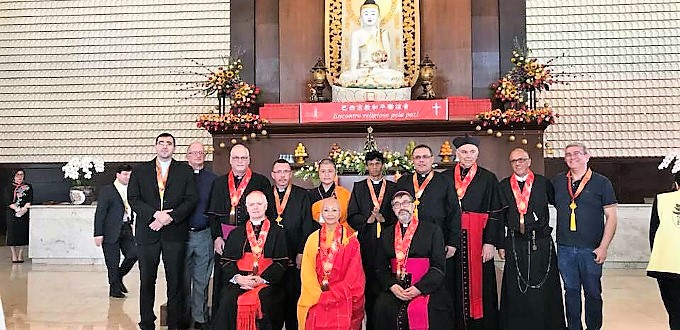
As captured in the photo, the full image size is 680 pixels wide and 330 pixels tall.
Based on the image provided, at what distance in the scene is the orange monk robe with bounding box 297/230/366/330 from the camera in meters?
4.02

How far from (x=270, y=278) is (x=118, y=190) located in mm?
3392

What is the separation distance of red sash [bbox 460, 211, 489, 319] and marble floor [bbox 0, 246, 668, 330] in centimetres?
122

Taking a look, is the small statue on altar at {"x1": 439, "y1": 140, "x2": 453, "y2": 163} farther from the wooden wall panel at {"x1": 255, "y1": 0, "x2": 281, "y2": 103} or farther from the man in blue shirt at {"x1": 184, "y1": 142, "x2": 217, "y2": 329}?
the man in blue shirt at {"x1": 184, "y1": 142, "x2": 217, "y2": 329}

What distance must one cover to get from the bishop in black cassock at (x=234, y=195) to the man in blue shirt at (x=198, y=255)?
8.6 inches

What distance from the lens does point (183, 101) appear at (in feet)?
36.8

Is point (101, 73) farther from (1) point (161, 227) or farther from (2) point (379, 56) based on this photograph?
(1) point (161, 227)

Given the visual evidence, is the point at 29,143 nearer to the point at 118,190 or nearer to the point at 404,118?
the point at 118,190

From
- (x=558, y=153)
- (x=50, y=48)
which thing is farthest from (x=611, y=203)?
(x=50, y=48)

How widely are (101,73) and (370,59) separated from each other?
493 centimetres

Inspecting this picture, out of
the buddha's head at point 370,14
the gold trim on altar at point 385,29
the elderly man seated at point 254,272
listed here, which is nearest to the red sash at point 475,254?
the elderly man seated at point 254,272

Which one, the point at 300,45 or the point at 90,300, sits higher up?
the point at 300,45

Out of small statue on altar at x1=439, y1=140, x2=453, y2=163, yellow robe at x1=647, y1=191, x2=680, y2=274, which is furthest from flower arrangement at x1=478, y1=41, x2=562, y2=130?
yellow robe at x1=647, y1=191, x2=680, y2=274

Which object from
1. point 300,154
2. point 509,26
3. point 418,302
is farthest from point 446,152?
point 418,302

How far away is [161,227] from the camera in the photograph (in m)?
4.77
